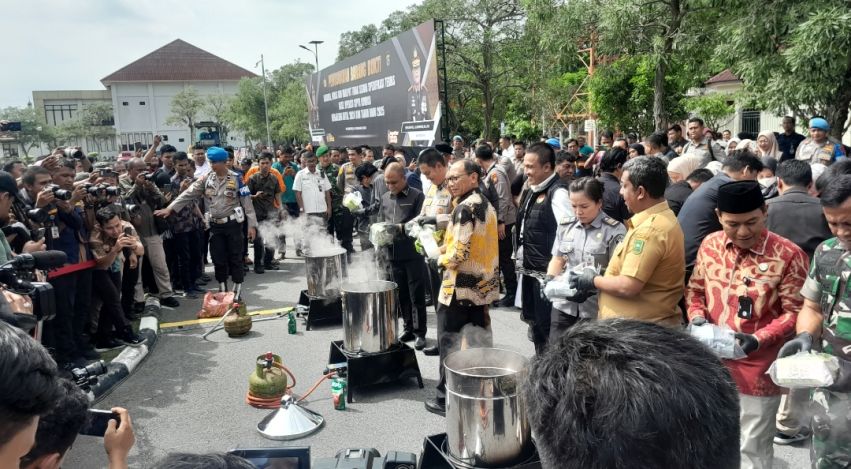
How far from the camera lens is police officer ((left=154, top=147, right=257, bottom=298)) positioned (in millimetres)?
7395

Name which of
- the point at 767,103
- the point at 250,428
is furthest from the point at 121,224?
the point at 767,103

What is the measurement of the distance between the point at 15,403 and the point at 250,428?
3.25 metres

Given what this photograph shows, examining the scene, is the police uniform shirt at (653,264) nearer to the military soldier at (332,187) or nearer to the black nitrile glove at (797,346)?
the black nitrile glove at (797,346)

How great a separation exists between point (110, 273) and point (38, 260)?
2.79 m

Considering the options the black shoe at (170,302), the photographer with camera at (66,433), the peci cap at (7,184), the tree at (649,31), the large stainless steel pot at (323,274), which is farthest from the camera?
the tree at (649,31)

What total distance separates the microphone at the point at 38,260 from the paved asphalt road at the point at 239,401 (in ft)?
4.63

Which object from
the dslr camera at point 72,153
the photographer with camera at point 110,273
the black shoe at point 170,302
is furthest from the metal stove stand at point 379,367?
the dslr camera at point 72,153

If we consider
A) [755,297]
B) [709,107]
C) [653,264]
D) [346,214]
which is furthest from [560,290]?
[709,107]

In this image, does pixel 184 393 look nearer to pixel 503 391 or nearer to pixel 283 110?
pixel 503 391

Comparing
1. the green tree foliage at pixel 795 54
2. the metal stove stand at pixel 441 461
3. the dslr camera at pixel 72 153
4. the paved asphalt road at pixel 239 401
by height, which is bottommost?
the paved asphalt road at pixel 239 401

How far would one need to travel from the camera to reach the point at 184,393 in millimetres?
5074

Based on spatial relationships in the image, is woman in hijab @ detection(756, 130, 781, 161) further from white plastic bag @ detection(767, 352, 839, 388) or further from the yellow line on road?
the yellow line on road

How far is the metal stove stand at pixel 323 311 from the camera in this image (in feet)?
22.1

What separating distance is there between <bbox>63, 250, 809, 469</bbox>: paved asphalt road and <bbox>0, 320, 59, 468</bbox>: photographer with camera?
1.61m
